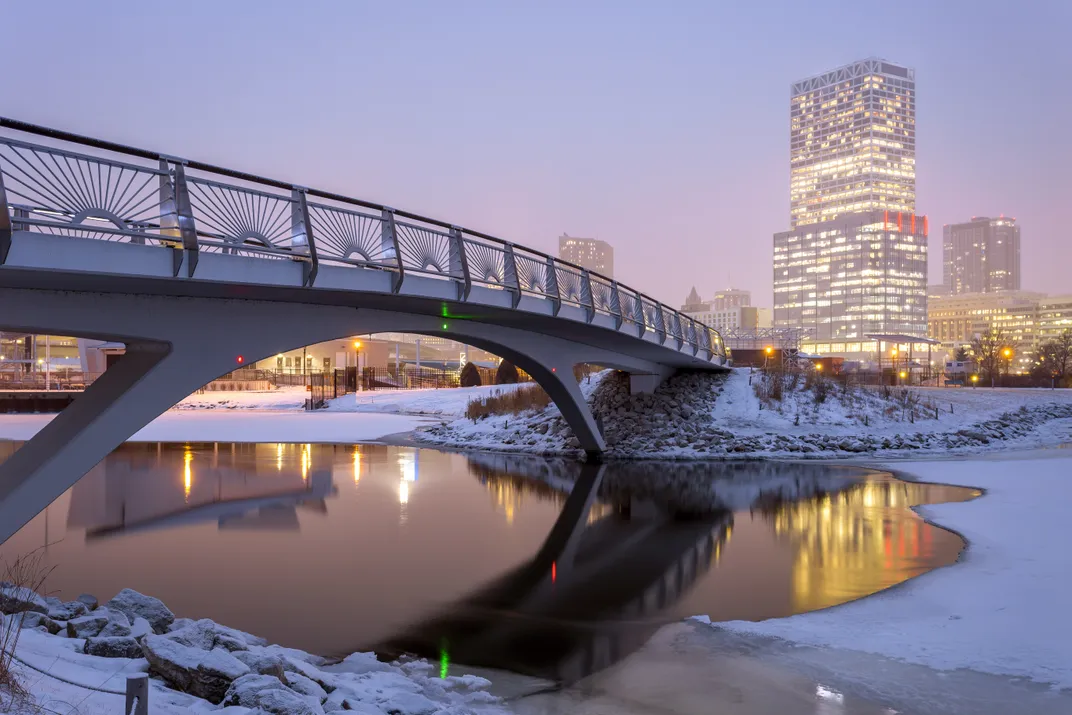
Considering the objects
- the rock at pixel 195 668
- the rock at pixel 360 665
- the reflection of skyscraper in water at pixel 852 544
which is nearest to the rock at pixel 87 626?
the rock at pixel 195 668

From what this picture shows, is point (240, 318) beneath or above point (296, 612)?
above

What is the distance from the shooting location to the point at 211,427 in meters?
38.8

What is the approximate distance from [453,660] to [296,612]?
2.68 meters

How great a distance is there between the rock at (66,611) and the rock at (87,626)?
508 mm

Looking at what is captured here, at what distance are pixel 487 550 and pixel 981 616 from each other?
7.49 meters

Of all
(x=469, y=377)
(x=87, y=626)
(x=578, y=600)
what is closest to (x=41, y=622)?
(x=87, y=626)

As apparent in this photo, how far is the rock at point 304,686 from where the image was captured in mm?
6211

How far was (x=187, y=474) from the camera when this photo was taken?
2339cm

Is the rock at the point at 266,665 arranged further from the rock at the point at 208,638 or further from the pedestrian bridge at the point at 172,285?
the pedestrian bridge at the point at 172,285

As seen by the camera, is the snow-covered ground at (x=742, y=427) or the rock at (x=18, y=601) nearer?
the rock at (x=18, y=601)

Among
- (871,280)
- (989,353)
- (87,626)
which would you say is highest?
(871,280)

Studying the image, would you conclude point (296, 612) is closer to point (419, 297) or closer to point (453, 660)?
point (453, 660)

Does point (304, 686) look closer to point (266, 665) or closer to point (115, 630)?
point (266, 665)

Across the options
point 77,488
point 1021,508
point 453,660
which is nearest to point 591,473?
point 1021,508
